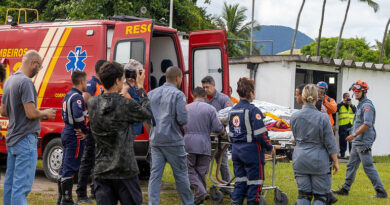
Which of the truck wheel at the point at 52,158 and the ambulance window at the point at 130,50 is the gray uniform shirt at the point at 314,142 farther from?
the truck wheel at the point at 52,158

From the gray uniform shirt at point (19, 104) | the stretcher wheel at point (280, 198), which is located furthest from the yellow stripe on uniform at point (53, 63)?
the stretcher wheel at point (280, 198)

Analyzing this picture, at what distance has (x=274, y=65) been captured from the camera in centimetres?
1850

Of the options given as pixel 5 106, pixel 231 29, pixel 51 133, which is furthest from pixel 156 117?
pixel 231 29

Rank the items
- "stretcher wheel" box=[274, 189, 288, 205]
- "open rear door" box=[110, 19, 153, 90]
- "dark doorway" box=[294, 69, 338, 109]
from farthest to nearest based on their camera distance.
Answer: "dark doorway" box=[294, 69, 338, 109], "open rear door" box=[110, 19, 153, 90], "stretcher wheel" box=[274, 189, 288, 205]

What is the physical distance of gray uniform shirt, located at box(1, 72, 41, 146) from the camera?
5.88m

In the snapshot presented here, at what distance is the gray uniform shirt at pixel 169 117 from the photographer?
7125 millimetres

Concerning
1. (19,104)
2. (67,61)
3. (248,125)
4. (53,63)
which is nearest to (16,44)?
(53,63)

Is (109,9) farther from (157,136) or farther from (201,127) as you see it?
(157,136)

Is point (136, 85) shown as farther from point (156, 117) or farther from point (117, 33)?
point (117, 33)

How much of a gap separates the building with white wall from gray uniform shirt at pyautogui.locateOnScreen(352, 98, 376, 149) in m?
8.18

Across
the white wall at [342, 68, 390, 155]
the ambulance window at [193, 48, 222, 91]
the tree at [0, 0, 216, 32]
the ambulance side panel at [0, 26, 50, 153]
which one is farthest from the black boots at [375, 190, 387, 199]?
the tree at [0, 0, 216, 32]

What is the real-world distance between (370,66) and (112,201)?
16.5 meters

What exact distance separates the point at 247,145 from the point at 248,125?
0.82ft

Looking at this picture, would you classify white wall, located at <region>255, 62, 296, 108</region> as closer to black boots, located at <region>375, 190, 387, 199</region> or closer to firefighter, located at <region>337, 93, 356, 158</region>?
firefighter, located at <region>337, 93, 356, 158</region>
